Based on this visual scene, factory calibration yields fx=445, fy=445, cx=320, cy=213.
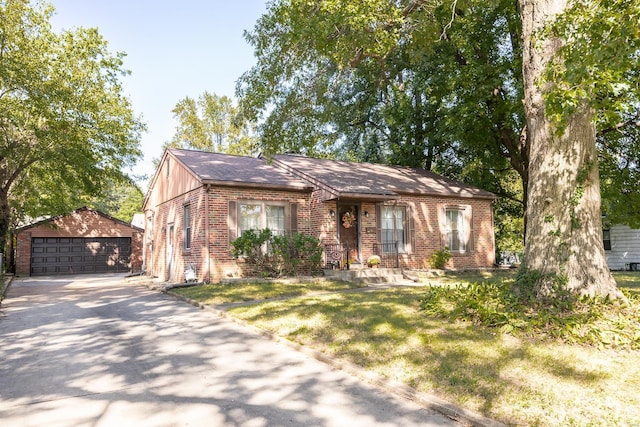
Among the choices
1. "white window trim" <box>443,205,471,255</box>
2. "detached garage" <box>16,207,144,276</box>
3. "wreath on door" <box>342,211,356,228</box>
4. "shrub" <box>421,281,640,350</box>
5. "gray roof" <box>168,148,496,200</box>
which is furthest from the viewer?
"detached garage" <box>16,207,144,276</box>

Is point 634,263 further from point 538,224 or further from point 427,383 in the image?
point 427,383

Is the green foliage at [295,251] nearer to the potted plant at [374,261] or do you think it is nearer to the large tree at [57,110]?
the potted plant at [374,261]

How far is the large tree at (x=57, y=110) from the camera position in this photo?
1675 centimetres

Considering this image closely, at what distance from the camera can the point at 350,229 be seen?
16.2m

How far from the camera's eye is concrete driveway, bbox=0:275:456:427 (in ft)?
13.0

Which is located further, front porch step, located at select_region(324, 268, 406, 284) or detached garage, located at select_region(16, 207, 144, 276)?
detached garage, located at select_region(16, 207, 144, 276)

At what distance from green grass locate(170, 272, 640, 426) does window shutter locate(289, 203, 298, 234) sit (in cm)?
765

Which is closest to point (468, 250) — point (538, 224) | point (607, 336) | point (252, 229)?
point (252, 229)

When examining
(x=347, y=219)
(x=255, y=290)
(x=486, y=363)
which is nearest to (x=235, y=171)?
(x=347, y=219)

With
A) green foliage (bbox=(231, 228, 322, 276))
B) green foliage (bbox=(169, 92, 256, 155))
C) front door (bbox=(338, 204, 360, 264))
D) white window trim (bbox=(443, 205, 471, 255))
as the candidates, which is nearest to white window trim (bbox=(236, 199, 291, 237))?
green foliage (bbox=(231, 228, 322, 276))

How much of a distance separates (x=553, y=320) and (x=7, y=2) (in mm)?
22291

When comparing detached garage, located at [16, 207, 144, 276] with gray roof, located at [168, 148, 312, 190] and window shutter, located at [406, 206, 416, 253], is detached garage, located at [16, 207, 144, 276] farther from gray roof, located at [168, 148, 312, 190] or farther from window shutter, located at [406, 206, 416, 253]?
window shutter, located at [406, 206, 416, 253]

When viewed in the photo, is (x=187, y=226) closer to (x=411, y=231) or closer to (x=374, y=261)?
(x=374, y=261)

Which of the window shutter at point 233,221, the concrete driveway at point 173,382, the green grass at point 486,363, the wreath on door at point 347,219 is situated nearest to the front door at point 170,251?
the window shutter at point 233,221
